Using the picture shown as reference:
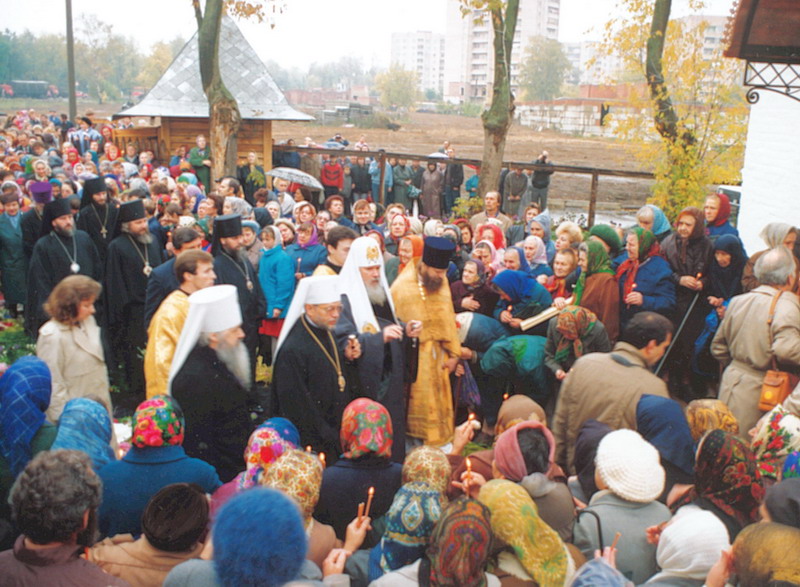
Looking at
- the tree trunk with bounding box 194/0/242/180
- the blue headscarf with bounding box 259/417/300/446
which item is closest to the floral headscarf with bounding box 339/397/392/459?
the blue headscarf with bounding box 259/417/300/446

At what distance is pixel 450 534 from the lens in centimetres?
259

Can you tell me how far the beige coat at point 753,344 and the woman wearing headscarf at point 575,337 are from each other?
2.85 ft

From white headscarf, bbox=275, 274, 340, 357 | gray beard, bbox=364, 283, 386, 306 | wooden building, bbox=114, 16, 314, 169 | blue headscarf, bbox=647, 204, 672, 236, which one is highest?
wooden building, bbox=114, 16, 314, 169

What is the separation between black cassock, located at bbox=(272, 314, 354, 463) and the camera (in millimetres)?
4504

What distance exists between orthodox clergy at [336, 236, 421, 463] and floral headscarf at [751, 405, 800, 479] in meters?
2.36

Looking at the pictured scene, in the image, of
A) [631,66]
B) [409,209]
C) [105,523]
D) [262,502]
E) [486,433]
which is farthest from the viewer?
[409,209]

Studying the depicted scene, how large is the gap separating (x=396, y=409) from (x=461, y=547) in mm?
2869

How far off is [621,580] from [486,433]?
12.5 feet

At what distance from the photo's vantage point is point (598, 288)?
6.16 m

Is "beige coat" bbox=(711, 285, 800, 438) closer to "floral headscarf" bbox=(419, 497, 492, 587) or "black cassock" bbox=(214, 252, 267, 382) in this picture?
"floral headscarf" bbox=(419, 497, 492, 587)

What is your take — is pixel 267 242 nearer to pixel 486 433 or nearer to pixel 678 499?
pixel 486 433

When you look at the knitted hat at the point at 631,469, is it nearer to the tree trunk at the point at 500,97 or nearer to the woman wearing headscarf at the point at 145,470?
the woman wearing headscarf at the point at 145,470

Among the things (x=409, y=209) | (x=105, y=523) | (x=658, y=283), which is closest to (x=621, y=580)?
(x=105, y=523)

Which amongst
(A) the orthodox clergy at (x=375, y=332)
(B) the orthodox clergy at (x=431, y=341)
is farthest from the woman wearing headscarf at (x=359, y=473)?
(B) the orthodox clergy at (x=431, y=341)
